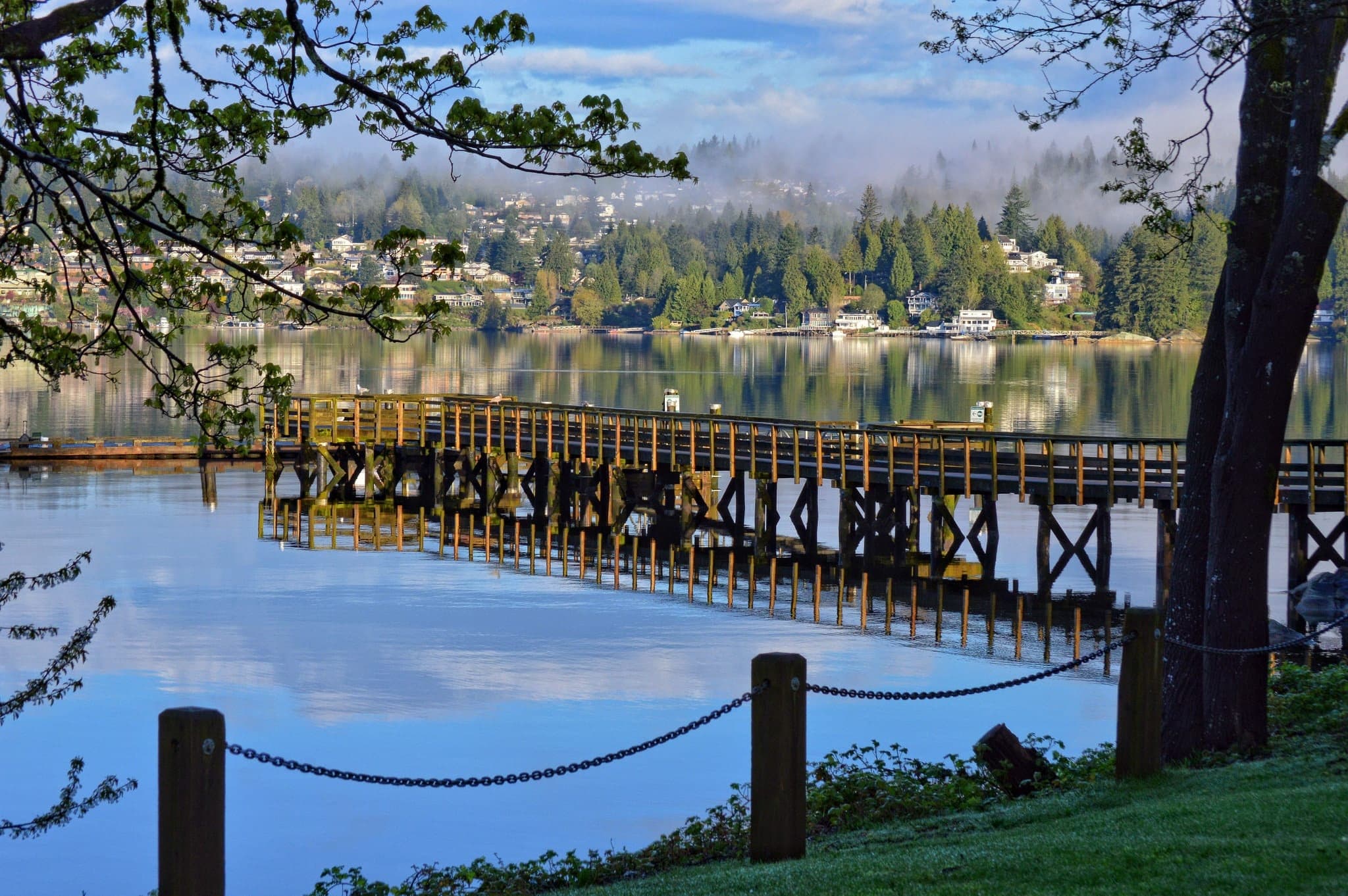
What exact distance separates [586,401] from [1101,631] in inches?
2781

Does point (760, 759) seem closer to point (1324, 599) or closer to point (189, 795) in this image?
point (189, 795)

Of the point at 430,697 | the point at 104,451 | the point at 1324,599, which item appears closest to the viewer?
the point at 430,697

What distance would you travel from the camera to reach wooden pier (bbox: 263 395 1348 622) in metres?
30.9

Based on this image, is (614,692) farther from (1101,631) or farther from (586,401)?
(586,401)

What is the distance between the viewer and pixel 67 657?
429 inches

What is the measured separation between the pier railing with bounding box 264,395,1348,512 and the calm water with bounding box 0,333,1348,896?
7.34ft

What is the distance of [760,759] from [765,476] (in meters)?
27.8

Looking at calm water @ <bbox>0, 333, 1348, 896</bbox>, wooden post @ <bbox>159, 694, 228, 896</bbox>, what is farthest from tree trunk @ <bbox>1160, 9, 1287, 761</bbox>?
wooden post @ <bbox>159, 694, 228, 896</bbox>

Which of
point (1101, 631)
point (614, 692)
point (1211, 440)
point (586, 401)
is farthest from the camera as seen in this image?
point (586, 401)

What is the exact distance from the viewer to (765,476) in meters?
36.9

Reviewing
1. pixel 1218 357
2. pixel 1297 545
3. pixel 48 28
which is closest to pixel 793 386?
pixel 1297 545

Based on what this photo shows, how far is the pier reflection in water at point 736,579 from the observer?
26406 mm

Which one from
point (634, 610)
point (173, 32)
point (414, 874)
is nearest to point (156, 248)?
point (173, 32)

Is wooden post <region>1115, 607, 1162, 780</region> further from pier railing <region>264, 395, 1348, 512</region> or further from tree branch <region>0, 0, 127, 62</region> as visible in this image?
pier railing <region>264, 395, 1348, 512</region>
